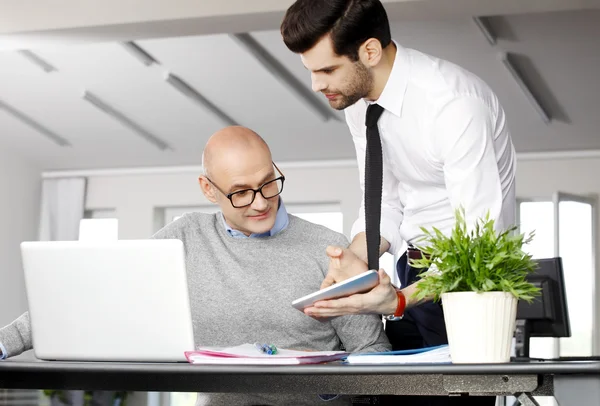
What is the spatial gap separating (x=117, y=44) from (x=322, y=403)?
17.6ft

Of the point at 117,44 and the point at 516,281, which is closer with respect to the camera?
the point at 516,281

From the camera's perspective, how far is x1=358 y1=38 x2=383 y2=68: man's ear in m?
2.07

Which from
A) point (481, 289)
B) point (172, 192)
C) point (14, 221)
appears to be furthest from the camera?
point (14, 221)

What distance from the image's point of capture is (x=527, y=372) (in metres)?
1.21

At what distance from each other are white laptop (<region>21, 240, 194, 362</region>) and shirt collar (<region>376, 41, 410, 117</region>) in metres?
0.79

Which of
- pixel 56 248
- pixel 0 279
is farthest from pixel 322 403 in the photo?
pixel 0 279

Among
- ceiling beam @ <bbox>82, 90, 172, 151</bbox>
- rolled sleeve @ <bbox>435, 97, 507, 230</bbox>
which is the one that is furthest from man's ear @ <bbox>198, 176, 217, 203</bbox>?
ceiling beam @ <bbox>82, 90, 172, 151</bbox>

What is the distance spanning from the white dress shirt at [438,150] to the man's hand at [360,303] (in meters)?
0.36

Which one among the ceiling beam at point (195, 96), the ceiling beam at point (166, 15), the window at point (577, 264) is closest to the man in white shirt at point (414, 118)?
the ceiling beam at point (166, 15)

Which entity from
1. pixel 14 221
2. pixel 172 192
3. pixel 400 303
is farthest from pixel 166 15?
pixel 14 221

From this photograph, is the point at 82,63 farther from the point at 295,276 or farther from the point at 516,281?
the point at 516,281

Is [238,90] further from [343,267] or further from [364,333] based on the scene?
[343,267]

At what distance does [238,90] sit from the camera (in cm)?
715

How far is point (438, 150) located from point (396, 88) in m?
0.19
